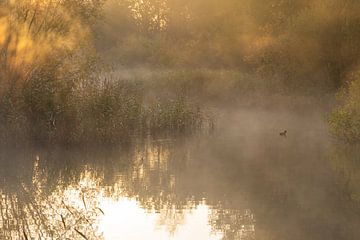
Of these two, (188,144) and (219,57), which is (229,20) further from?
(188,144)

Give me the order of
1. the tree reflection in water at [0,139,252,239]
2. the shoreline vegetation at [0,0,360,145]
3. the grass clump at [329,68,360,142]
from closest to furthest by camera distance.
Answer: the tree reflection in water at [0,139,252,239], the shoreline vegetation at [0,0,360,145], the grass clump at [329,68,360,142]

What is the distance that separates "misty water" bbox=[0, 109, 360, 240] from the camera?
11281 millimetres

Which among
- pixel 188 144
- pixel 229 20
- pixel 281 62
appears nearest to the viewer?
pixel 188 144

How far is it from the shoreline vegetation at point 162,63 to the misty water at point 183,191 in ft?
2.78

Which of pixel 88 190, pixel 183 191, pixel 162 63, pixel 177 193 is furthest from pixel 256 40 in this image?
pixel 88 190

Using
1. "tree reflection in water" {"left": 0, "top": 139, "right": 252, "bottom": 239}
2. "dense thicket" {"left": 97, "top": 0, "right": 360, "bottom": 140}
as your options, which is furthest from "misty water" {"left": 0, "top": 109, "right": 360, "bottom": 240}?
"dense thicket" {"left": 97, "top": 0, "right": 360, "bottom": 140}

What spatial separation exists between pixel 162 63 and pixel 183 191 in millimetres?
29580

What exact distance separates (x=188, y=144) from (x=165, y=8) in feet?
97.9

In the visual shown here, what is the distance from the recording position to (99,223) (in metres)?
11.6

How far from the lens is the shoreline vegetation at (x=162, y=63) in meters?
19.2

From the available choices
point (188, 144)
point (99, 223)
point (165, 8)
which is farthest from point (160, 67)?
point (99, 223)

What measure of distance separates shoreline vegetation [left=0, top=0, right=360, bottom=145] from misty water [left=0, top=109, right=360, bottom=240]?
0.85 m

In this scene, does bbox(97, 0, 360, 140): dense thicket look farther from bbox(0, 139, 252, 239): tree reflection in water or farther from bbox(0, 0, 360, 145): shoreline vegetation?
bbox(0, 139, 252, 239): tree reflection in water

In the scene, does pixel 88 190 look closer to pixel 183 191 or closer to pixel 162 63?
pixel 183 191
